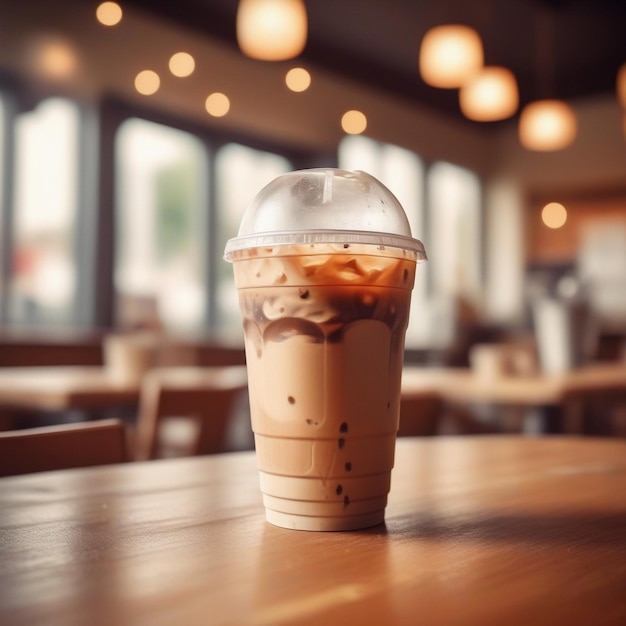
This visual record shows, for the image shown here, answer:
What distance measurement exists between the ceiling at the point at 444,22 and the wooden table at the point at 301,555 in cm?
566

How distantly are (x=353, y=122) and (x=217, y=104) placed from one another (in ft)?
5.48

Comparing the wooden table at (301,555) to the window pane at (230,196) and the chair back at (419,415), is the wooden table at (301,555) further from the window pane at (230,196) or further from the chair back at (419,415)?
the window pane at (230,196)

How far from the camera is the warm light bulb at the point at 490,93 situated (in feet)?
13.7

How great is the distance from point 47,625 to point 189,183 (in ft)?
20.5

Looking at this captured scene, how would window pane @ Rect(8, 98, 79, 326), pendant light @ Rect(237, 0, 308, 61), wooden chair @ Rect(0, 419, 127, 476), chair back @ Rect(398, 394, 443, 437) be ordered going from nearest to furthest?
1. wooden chair @ Rect(0, 419, 127, 476)
2. chair back @ Rect(398, 394, 443, 437)
3. pendant light @ Rect(237, 0, 308, 61)
4. window pane @ Rect(8, 98, 79, 326)

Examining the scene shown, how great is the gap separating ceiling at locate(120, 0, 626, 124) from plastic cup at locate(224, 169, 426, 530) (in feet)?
18.7

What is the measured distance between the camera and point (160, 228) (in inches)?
246

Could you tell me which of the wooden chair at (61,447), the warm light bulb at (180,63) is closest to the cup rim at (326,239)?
the wooden chair at (61,447)

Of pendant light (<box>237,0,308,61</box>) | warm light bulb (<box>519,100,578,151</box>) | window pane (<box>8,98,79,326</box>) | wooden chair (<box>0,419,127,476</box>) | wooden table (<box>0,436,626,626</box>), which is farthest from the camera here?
window pane (<box>8,98,79,326</box>)

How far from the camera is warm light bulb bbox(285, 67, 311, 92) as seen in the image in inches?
271

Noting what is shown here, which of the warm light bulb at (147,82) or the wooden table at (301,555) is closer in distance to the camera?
the wooden table at (301,555)

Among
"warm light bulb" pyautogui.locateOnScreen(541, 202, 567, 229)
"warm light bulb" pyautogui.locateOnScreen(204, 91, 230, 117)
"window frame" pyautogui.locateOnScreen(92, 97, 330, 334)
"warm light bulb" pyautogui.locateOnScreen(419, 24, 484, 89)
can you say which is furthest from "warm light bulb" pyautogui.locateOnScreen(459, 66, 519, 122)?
"warm light bulb" pyautogui.locateOnScreen(541, 202, 567, 229)

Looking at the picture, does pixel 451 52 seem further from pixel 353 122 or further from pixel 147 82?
pixel 353 122

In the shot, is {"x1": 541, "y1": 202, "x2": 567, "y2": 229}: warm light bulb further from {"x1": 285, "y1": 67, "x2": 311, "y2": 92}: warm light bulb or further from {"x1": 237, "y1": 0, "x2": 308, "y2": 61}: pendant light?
{"x1": 237, "y1": 0, "x2": 308, "y2": 61}: pendant light
